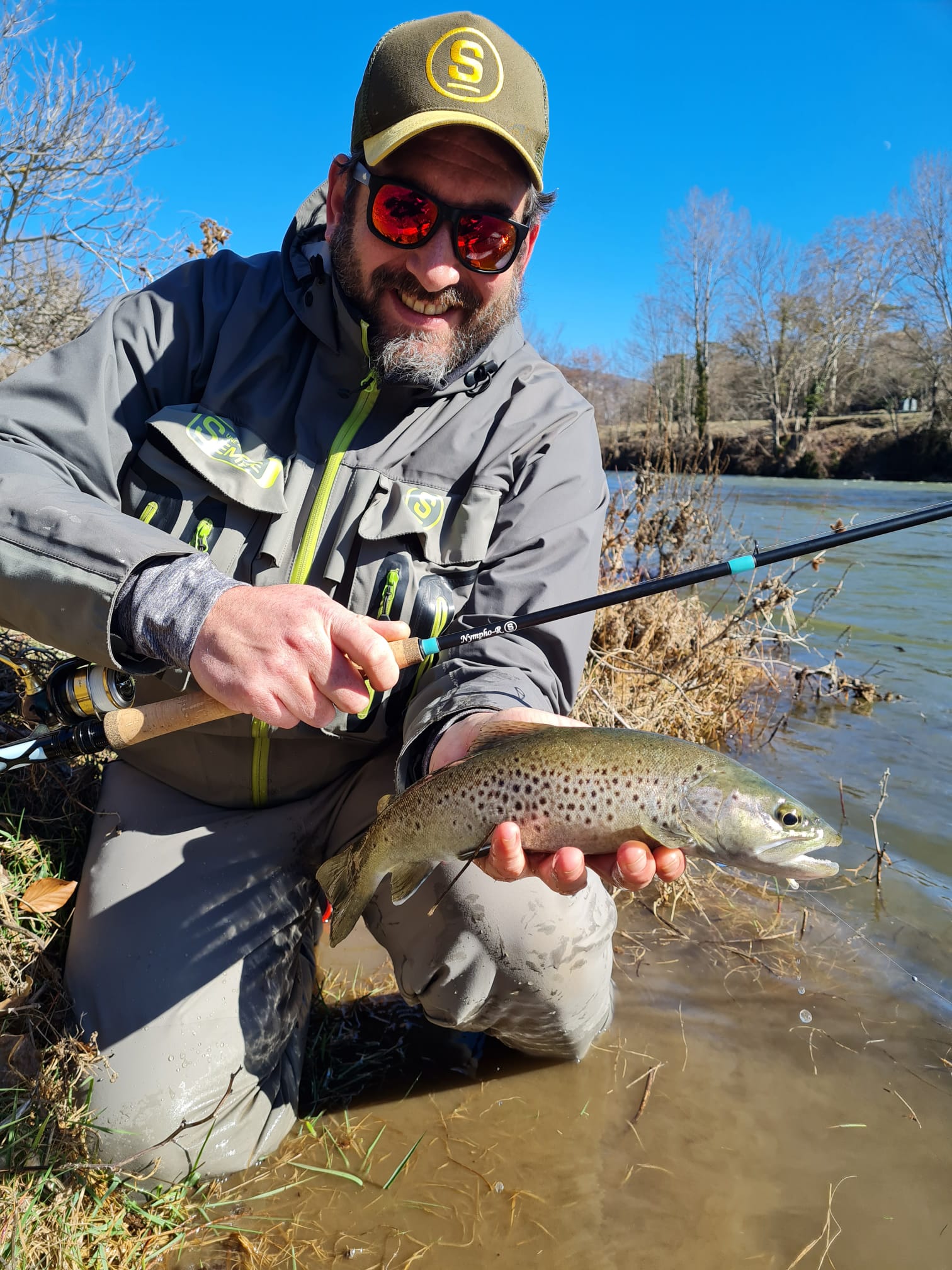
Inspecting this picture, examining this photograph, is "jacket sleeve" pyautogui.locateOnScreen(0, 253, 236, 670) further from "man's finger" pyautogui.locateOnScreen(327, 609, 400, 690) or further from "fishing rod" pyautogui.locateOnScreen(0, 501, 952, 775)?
"man's finger" pyautogui.locateOnScreen(327, 609, 400, 690)

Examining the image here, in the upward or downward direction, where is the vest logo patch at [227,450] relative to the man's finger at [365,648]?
upward

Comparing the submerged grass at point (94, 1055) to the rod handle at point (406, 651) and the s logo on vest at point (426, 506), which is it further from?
the s logo on vest at point (426, 506)

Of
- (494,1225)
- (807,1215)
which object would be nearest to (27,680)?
(494,1225)

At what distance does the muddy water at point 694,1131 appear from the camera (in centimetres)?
239

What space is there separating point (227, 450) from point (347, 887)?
156 cm

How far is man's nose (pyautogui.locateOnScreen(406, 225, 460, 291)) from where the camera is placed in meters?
3.15

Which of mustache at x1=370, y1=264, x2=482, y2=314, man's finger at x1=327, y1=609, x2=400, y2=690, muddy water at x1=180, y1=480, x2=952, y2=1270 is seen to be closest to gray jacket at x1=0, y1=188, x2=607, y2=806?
mustache at x1=370, y1=264, x2=482, y2=314

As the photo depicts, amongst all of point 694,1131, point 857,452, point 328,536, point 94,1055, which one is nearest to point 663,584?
point 328,536

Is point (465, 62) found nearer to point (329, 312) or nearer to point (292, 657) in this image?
point (329, 312)

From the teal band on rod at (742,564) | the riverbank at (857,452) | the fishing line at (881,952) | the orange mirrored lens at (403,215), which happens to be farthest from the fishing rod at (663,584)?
the riverbank at (857,452)

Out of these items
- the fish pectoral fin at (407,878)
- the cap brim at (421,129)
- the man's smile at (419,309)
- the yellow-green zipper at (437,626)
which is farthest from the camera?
the man's smile at (419,309)

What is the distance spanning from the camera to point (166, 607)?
243cm

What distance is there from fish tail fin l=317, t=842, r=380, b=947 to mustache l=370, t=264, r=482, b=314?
197 cm

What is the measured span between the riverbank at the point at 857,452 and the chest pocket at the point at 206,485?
37989 millimetres
